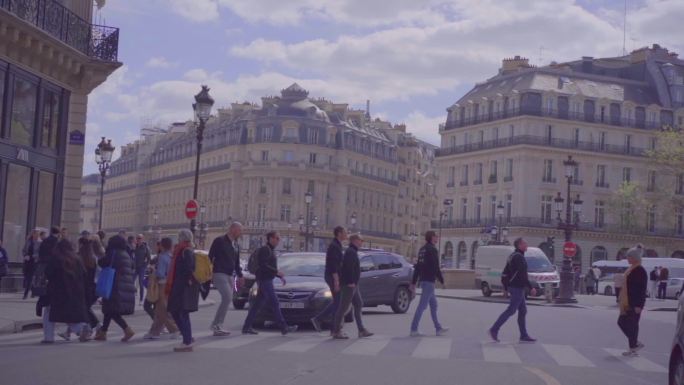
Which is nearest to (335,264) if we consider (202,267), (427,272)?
(427,272)

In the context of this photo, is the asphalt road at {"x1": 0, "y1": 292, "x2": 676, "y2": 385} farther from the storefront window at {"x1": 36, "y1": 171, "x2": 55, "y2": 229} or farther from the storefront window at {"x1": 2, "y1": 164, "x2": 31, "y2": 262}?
the storefront window at {"x1": 36, "y1": 171, "x2": 55, "y2": 229}

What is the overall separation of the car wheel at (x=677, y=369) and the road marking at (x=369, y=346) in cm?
585

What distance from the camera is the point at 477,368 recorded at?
13625 millimetres

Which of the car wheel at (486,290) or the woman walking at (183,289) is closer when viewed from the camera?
the woman walking at (183,289)

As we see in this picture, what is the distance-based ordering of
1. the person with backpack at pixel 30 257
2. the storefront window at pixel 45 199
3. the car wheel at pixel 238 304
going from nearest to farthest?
the person with backpack at pixel 30 257
the car wheel at pixel 238 304
the storefront window at pixel 45 199

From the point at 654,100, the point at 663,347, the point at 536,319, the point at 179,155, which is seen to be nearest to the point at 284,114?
the point at 179,155

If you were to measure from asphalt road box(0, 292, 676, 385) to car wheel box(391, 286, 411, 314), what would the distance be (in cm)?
577

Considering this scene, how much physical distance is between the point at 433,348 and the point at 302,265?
6.49 m

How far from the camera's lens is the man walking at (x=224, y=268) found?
17.0 metres

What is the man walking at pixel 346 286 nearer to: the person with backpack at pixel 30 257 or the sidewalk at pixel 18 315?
the sidewalk at pixel 18 315

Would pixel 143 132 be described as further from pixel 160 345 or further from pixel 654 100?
pixel 160 345

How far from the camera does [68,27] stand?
29.5 meters

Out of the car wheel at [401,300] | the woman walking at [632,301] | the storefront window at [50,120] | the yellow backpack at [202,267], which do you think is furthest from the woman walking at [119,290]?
the storefront window at [50,120]

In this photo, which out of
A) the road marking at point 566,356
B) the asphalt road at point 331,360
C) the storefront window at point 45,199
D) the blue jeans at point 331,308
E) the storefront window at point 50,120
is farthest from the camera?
the storefront window at point 50,120
